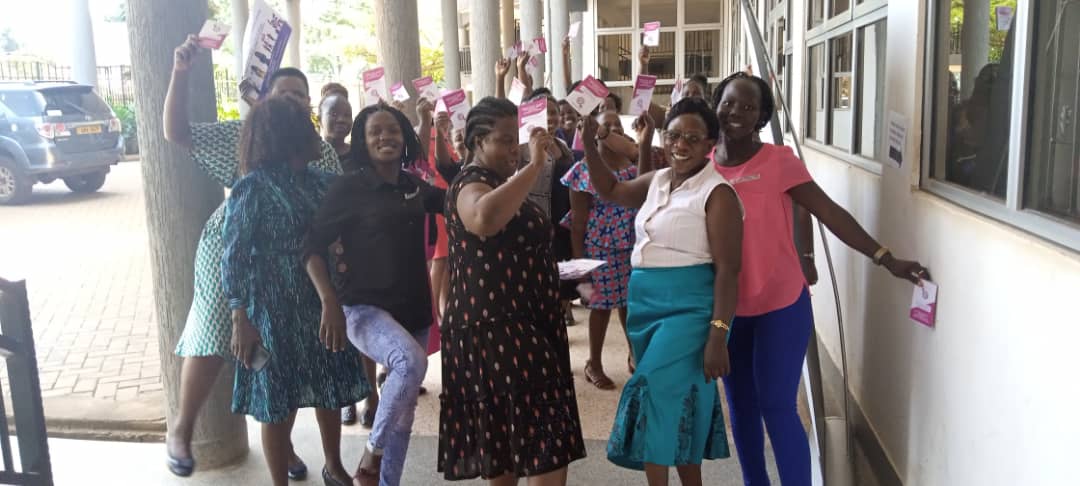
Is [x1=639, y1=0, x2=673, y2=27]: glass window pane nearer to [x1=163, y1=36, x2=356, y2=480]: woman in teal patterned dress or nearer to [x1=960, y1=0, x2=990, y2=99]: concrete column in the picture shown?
[x1=163, y1=36, x2=356, y2=480]: woman in teal patterned dress

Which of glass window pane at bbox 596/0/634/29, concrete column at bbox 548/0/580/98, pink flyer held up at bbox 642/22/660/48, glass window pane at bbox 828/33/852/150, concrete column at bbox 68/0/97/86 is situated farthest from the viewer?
glass window pane at bbox 596/0/634/29

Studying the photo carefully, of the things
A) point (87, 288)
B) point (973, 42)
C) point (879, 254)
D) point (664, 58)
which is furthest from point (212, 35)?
point (664, 58)

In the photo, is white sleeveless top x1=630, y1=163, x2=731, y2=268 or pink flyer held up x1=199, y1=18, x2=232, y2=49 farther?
pink flyer held up x1=199, y1=18, x2=232, y2=49

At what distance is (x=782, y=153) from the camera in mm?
3031

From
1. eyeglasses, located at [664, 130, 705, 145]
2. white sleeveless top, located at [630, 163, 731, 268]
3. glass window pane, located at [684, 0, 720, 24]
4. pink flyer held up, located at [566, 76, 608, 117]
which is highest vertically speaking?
glass window pane, located at [684, 0, 720, 24]

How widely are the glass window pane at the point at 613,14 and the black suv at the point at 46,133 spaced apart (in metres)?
10.7

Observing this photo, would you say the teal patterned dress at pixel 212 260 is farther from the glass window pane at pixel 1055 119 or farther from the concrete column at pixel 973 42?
the glass window pane at pixel 1055 119

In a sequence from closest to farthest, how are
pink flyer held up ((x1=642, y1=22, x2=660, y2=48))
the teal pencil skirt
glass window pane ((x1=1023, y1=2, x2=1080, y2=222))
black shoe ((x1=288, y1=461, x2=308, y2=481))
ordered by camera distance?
glass window pane ((x1=1023, y1=2, x2=1080, y2=222)) → the teal pencil skirt → black shoe ((x1=288, y1=461, x2=308, y2=481)) → pink flyer held up ((x1=642, y1=22, x2=660, y2=48))

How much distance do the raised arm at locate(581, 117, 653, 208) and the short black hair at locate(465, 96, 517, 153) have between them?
1.79 ft

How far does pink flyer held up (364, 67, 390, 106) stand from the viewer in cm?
478

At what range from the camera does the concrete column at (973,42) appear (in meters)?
2.74

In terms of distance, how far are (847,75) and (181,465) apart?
13.2 feet

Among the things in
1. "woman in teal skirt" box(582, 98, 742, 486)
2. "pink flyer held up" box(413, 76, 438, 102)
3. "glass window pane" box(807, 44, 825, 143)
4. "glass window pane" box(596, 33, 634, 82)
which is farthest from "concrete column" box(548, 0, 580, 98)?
"woman in teal skirt" box(582, 98, 742, 486)

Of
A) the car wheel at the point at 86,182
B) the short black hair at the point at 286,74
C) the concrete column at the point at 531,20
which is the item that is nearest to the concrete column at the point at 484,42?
the concrete column at the point at 531,20
